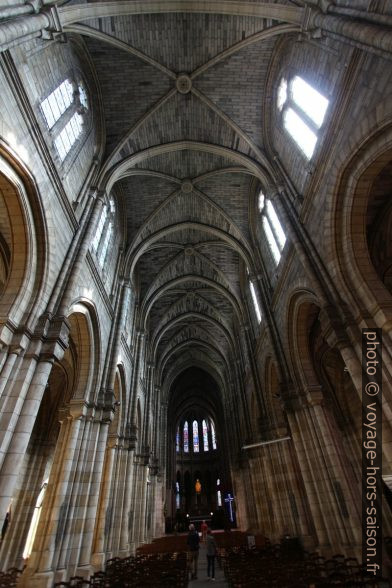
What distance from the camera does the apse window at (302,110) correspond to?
374 inches

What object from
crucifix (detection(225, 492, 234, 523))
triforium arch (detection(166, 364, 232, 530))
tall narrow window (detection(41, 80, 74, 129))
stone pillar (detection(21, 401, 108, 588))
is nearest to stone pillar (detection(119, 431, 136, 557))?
stone pillar (detection(21, 401, 108, 588))

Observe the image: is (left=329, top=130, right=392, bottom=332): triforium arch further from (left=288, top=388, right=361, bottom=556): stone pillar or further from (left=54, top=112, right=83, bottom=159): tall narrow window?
(left=54, top=112, right=83, bottom=159): tall narrow window

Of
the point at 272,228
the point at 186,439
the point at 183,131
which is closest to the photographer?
the point at 272,228

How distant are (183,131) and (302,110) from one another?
5.87 meters

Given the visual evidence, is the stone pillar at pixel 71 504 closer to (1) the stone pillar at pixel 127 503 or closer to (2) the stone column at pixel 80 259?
(2) the stone column at pixel 80 259

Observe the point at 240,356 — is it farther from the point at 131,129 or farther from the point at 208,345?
the point at 131,129

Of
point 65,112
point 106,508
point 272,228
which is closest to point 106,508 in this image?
point 106,508

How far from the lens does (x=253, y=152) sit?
1345cm

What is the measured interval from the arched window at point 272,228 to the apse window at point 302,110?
3.00 m

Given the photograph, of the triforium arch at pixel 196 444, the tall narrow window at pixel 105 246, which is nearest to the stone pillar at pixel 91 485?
the tall narrow window at pixel 105 246

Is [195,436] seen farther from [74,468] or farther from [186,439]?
[74,468]

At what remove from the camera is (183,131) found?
1430cm

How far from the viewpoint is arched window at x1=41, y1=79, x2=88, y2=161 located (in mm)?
9031

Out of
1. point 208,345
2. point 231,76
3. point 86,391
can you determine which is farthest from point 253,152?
point 208,345
